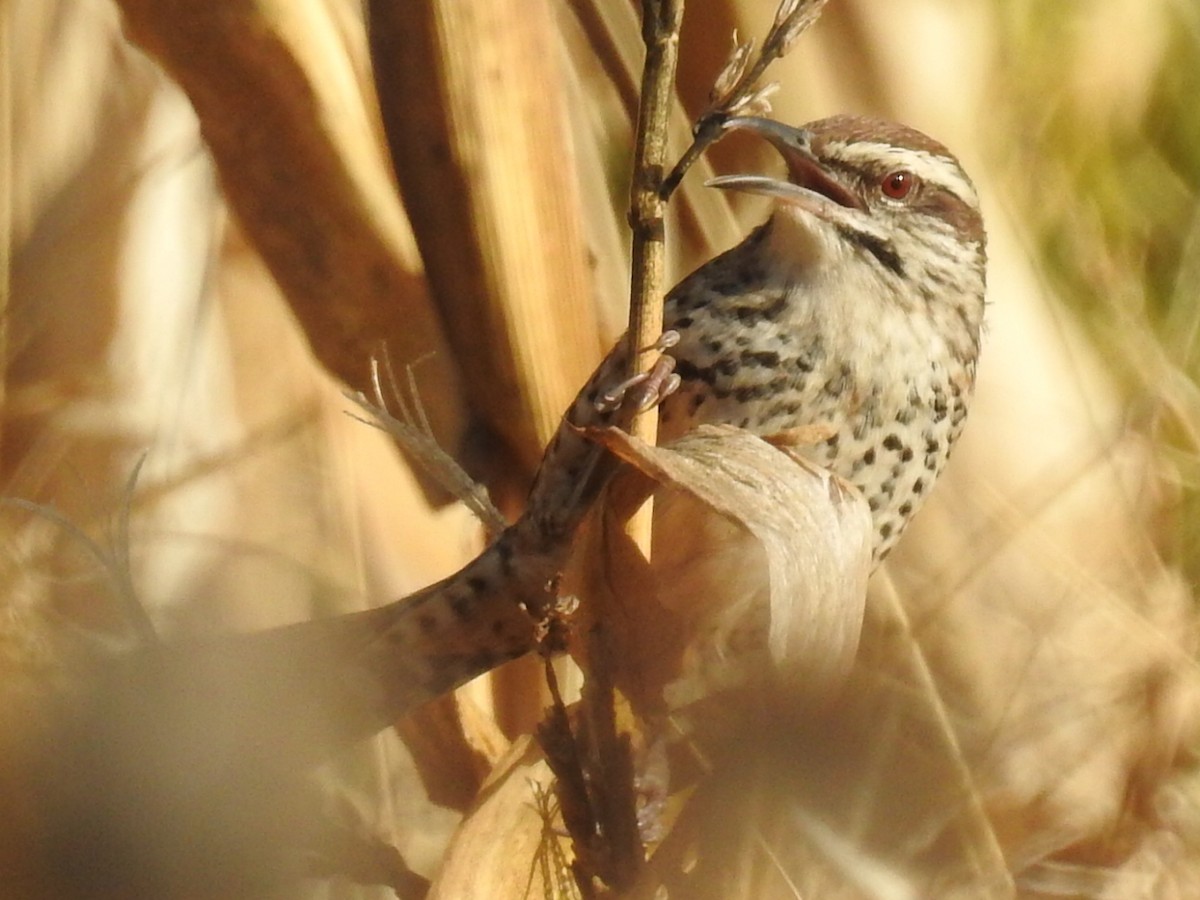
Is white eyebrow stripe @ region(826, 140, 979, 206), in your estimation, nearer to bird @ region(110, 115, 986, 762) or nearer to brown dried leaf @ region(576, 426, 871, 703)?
bird @ region(110, 115, 986, 762)

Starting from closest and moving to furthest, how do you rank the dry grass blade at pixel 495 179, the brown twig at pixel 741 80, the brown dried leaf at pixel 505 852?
the brown twig at pixel 741 80 → the brown dried leaf at pixel 505 852 → the dry grass blade at pixel 495 179

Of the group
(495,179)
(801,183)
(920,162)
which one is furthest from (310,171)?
(920,162)

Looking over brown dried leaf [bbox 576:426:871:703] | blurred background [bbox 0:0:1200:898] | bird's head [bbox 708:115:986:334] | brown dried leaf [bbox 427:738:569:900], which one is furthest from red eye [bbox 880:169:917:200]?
brown dried leaf [bbox 427:738:569:900]

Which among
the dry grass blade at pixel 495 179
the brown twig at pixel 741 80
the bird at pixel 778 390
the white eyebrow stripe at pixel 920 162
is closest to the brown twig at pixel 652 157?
the brown twig at pixel 741 80

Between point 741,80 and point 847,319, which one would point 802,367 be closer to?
point 847,319

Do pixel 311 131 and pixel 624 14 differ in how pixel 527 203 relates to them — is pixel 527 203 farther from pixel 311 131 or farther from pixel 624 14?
pixel 624 14

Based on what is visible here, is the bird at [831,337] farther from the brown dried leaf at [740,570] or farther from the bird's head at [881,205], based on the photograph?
the brown dried leaf at [740,570]
